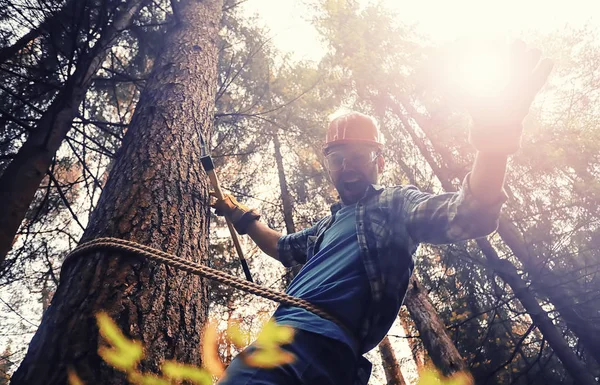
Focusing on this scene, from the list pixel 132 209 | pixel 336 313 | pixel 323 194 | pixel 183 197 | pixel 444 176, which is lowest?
pixel 336 313

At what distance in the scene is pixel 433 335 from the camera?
5133 millimetres

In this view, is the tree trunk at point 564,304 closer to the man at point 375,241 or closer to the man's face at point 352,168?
the man's face at point 352,168

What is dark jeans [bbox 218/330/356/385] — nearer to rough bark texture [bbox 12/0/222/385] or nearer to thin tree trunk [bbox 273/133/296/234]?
rough bark texture [bbox 12/0/222/385]

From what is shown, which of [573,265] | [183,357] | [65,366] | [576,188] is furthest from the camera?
[573,265]

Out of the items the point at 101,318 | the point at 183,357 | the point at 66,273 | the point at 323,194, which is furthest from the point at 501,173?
the point at 323,194

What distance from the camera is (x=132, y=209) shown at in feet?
5.57

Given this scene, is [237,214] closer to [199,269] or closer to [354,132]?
[354,132]

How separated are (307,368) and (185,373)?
0.48 meters

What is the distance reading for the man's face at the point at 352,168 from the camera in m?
2.06

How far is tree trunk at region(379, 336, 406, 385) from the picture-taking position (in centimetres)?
859

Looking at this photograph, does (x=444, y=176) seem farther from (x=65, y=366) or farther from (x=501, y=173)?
(x=65, y=366)

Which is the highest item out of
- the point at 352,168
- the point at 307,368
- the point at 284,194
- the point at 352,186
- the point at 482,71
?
the point at 284,194

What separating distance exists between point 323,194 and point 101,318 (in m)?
8.33

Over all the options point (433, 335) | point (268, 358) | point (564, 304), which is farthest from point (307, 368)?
point (564, 304)
